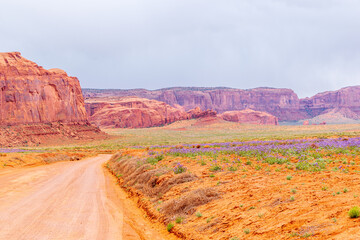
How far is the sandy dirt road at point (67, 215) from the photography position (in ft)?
30.7

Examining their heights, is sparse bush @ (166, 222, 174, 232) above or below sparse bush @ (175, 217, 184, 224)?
below

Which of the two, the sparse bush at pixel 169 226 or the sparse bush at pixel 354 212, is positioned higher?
the sparse bush at pixel 354 212

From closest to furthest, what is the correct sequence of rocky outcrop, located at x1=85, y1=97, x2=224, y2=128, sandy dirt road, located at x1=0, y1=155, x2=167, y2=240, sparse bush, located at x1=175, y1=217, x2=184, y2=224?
sandy dirt road, located at x1=0, y1=155, x2=167, y2=240 → sparse bush, located at x1=175, y1=217, x2=184, y2=224 → rocky outcrop, located at x1=85, y1=97, x2=224, y2=128

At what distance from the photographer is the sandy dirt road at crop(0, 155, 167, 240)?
9352 mm

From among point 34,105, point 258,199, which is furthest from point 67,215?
point 34,105

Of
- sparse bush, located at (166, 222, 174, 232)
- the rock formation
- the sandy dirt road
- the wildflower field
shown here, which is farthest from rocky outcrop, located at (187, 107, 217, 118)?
sparse bush, located at (166, 222, 174, 232)

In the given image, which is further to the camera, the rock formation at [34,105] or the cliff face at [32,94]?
the cliff face at [32,94]

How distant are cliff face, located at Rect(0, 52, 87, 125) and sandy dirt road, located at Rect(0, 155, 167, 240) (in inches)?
2522

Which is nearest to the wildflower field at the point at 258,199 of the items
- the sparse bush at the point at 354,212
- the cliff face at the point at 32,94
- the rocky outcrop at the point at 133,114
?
the sparse bush at the point at 354,212

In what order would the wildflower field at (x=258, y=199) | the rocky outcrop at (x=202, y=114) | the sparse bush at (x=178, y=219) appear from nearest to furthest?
the wildflower field at (x=258, y=199) < the sparse bush at (x=178, y=219) < the rocky outcrop at (x=202, y=114)

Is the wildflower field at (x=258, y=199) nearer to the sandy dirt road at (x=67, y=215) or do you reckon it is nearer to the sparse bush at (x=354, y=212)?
Answer: the sparse bush at (x=354, y=212)

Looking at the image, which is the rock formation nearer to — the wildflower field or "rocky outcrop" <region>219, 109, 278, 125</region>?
the wildflower field

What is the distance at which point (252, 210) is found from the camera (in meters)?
9.16

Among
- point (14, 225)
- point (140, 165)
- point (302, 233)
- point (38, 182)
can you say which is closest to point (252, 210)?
point (302, 233)
